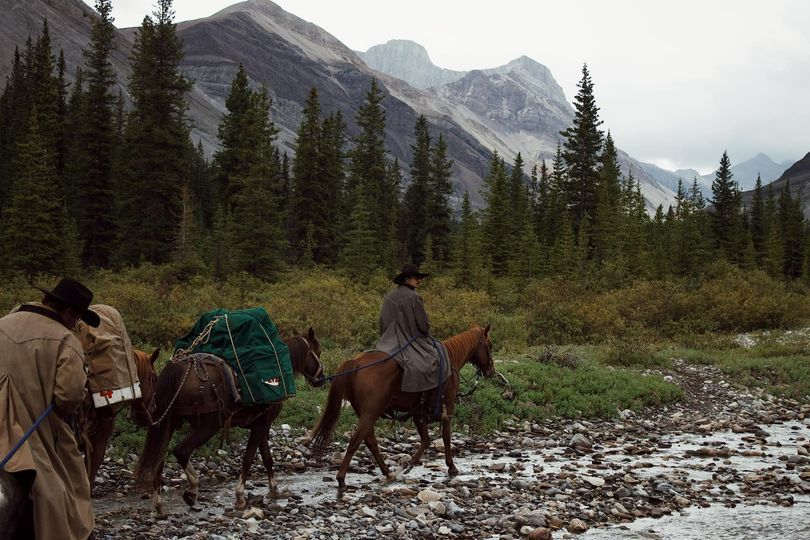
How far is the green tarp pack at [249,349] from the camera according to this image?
319 inches

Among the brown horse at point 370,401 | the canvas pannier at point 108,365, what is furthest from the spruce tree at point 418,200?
the canvas pannier at point 108,365

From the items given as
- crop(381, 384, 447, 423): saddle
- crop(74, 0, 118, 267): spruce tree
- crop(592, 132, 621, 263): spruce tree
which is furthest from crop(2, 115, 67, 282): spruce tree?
crop(592, 132, 621, 263): spruce tree

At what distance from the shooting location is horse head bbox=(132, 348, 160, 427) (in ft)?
Answer: 24.7

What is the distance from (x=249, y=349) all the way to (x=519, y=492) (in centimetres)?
415

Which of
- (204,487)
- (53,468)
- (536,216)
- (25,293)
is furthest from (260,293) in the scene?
(536,216)

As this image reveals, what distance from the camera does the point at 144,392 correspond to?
7602 millimetres

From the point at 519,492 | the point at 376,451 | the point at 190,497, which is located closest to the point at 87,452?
the point at 190,497

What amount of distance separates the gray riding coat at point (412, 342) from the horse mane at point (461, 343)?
627mm

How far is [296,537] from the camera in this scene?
657cm

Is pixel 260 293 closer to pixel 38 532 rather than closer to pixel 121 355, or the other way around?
pixel 121 355

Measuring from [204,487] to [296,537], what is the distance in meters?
2.82

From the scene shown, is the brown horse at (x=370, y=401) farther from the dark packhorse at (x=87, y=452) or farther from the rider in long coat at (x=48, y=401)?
the rider in long coat at (x=48, y=401)

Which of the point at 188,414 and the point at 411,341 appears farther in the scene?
the point at 411,341

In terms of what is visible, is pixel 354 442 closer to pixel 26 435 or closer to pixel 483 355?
pixel 483 355
